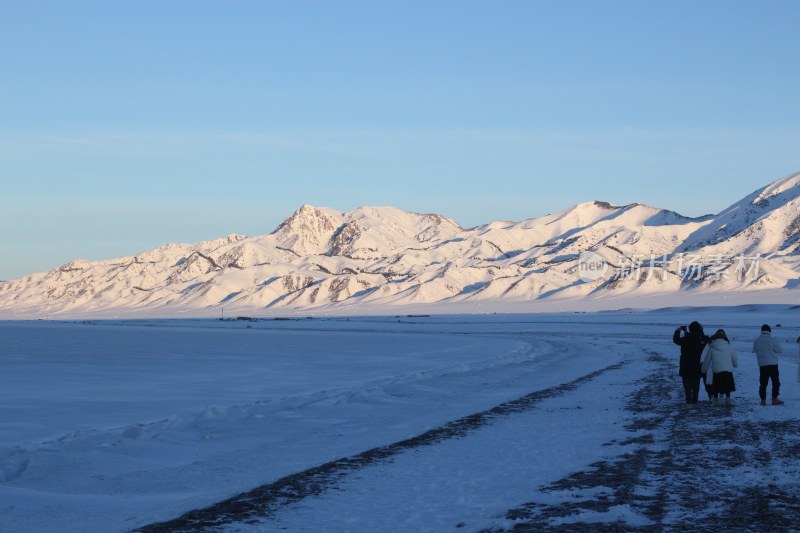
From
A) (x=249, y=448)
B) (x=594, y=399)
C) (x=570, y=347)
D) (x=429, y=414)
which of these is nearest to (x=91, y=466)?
(x=249, y=448)

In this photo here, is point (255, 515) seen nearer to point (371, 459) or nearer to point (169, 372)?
point (371, 459)

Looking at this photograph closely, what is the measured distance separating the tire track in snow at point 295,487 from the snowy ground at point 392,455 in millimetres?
40

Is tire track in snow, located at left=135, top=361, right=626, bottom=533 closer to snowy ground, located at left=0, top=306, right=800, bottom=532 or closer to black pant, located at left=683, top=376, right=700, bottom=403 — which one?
snowy ground, located at left=0, top=306, right=800, bottom=532

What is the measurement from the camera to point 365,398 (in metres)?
22.8

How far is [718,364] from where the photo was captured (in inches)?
791

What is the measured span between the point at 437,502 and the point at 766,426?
827 centimetres

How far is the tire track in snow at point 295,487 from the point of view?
31.7 feet

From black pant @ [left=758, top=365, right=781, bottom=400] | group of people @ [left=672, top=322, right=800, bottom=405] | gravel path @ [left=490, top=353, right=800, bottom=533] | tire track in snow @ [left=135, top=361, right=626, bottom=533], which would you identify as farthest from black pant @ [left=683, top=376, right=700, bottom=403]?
tire track in snow @ [left=135, top=361, right=626, bottom=533]

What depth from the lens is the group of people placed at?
19781mm

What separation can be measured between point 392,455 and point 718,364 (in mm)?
9309

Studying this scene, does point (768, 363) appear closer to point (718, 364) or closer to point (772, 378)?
point (772, 378)

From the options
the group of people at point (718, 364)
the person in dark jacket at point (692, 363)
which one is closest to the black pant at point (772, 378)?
the group of people at point (718, 364)

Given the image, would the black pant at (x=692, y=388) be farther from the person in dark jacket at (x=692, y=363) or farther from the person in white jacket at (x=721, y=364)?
the person in white jacket at (x=721, y=364)

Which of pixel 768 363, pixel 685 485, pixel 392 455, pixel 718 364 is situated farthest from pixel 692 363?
pixel 685 485
